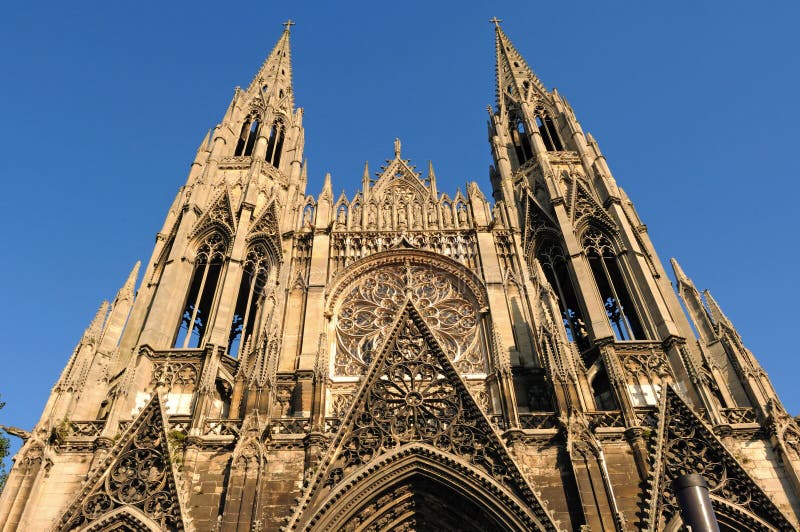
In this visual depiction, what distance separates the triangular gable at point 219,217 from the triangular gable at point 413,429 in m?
8.92

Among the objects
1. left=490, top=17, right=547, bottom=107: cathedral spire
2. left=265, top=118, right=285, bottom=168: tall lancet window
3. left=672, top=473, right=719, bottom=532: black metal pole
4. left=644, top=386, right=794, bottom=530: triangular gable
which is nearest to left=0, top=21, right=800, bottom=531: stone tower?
left=644, top=386, right=794, bottom=530: triangular gable

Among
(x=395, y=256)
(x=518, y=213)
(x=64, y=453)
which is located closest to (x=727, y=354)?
(x=518, y=213)

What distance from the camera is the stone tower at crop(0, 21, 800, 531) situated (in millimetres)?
14164

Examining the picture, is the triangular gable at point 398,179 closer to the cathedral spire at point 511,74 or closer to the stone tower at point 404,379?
the stone tower at point 404,379

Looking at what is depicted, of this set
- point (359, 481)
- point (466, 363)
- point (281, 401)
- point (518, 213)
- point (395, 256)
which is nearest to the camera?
point (359, 481)

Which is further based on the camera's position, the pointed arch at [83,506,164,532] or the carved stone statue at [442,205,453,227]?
the carved stone statue at [442,205,453,227]

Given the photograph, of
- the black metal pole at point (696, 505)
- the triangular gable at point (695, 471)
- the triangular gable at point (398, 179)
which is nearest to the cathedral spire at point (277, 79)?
the triangular gable at point (398, 179)

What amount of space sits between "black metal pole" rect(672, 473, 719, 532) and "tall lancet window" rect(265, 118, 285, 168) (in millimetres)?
23167

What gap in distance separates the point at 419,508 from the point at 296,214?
12779 mm

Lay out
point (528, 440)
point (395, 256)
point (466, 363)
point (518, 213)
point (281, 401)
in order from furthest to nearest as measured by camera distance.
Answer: point (518, 213) < point (395, 256) < point (466, 363) < point (281, 401) < point (528, 440)

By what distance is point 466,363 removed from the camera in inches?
742

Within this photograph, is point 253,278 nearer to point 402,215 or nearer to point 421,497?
point 402,215

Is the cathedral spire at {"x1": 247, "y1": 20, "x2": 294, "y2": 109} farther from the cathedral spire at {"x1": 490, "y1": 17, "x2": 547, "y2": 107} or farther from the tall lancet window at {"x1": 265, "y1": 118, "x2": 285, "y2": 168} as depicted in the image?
the cathedral spire at {"x1": 490, "y1": 17, "x2": 547, "y2": 107}

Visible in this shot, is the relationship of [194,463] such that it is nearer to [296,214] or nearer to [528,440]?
[528,440]
